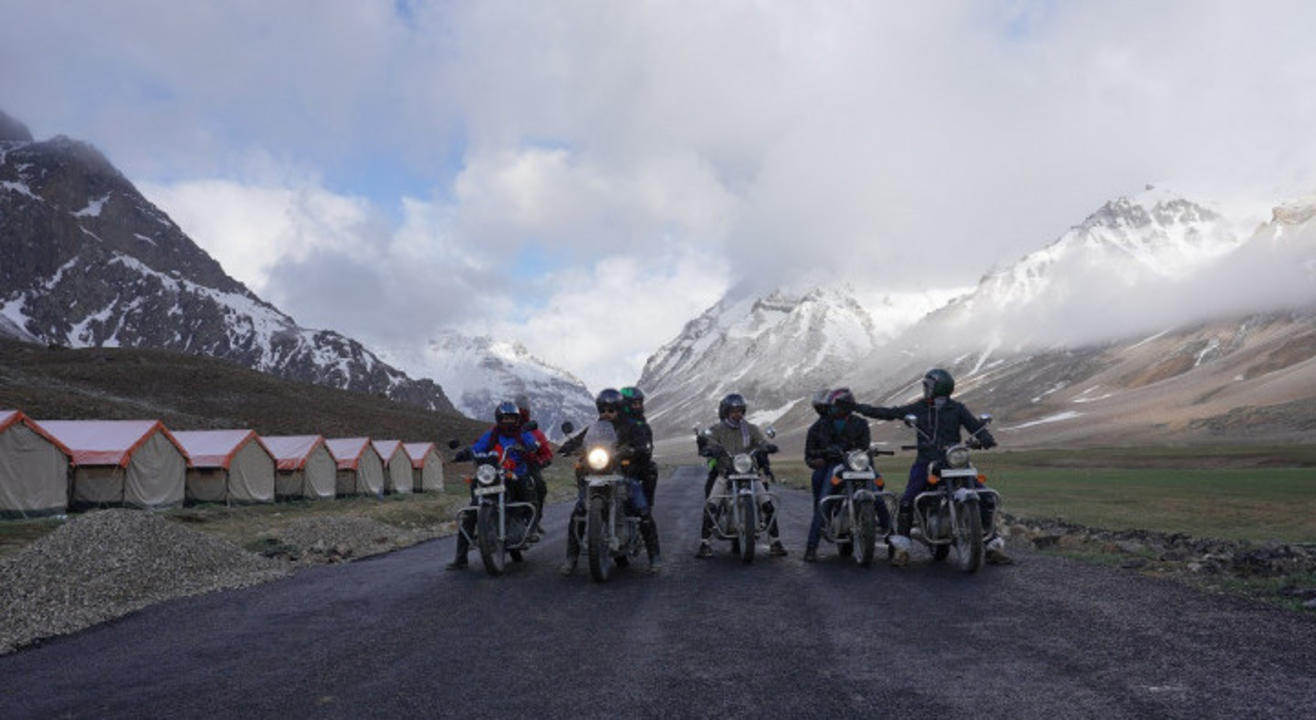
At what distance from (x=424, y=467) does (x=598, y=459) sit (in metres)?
57.6

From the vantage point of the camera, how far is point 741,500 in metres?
13.6

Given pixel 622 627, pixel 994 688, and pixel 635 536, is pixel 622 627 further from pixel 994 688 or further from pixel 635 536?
pixel 635 536

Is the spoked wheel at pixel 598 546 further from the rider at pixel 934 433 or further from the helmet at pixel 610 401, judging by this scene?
the rider at pixel 934 433

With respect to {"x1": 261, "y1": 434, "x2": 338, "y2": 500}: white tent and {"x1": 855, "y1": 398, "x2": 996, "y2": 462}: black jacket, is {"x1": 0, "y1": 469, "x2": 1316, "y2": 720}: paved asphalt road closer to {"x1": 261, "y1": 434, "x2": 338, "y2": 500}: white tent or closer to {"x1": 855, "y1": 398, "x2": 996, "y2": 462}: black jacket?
{"x1": 855, "y1": 398, "x2": 996, "y2": 462}: black jacket

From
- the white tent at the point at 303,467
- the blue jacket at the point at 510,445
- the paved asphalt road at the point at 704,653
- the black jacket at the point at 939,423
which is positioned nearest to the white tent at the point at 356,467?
the white tent at the point at 303,467

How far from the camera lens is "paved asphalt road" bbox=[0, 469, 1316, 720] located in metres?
5.84

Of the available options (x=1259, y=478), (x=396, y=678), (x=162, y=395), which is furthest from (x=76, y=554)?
(x=162, y=395)

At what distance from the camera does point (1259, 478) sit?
5706 cm

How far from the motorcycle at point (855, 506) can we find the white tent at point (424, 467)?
5452 centimetres

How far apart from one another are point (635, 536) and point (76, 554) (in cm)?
873

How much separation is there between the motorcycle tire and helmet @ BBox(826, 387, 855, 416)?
175cm

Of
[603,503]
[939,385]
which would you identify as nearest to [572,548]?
[603,503]

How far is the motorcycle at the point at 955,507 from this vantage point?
11.4m

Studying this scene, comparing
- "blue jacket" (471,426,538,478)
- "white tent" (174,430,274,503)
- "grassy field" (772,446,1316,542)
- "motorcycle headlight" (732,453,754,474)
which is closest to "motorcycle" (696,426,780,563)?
"motorcycle headlight" (732,453,754,474)
